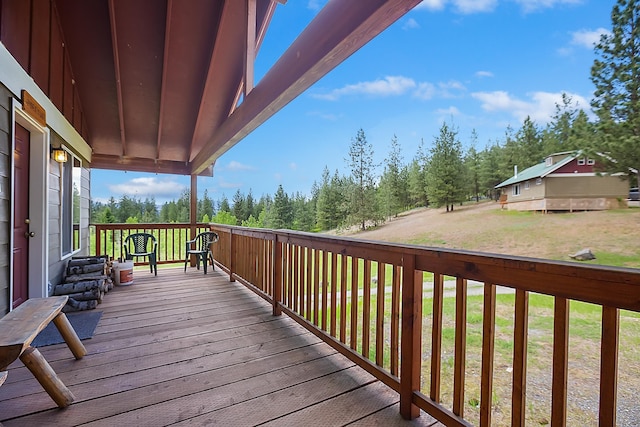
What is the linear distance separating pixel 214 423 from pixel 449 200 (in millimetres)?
7630

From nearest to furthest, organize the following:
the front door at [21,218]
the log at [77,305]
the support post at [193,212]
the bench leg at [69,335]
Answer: the bench leg at [69,335] < the front door at [21,218] < the log at [77,305] < the support post at [193,212]

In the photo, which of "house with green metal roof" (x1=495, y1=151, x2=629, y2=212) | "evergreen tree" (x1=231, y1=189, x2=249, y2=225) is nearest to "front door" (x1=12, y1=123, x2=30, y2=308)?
"house with green metal roof" (x1=495, y1=151, x2=629, y2=212)

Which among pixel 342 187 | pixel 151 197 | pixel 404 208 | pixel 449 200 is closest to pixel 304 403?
pixel 449 200

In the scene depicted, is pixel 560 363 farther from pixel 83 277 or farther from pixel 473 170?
pixel 473 170

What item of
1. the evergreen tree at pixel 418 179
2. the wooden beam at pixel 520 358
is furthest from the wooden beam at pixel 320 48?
the evergreen tree at pixel 418 179

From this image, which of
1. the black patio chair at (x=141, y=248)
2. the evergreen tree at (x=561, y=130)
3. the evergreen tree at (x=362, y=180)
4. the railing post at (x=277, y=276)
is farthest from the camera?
the evergreen tree at (x=362, y=180)

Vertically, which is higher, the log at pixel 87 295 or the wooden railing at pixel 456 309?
the wooden railing at pixel 456 309

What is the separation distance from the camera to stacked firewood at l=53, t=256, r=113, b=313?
3.53 meters

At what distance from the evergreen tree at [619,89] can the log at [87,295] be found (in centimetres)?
780

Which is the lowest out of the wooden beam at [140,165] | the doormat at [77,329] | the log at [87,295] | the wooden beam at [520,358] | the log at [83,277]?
the doormat at [77,329]

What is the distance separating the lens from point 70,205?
468 cm

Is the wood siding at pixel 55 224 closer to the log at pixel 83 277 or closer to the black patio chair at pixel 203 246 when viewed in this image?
the log at pixel 83 277

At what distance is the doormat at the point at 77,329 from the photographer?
2.62m

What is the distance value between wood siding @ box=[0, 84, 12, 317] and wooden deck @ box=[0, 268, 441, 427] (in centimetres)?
62
